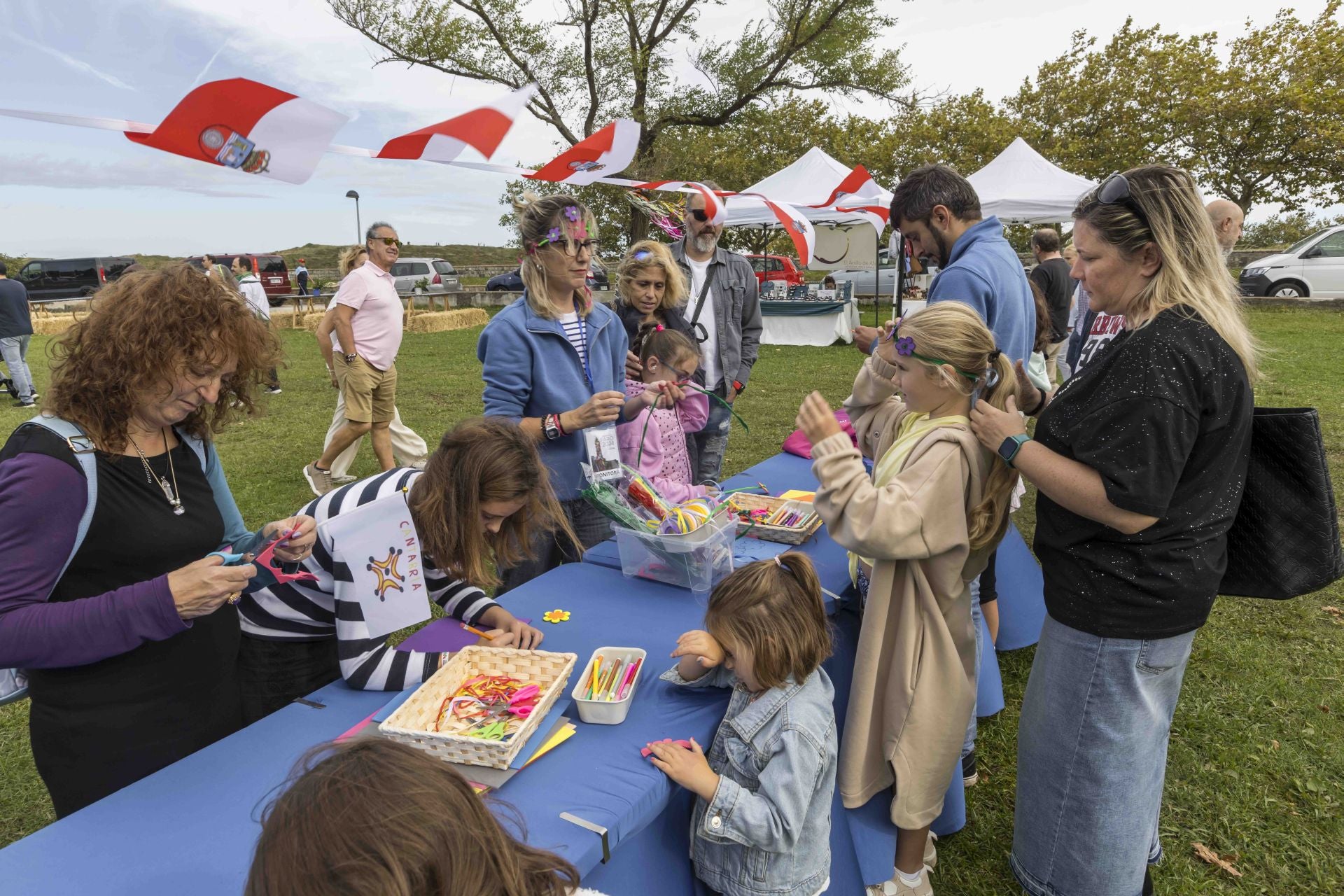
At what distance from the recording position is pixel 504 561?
81.4 inches

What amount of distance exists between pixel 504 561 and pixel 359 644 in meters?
0.45

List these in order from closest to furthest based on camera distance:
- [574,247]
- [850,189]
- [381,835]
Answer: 1. [381,835]
2. [574,247]
3. [850,189]

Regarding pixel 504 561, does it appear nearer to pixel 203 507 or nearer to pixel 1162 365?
pixel 203 507

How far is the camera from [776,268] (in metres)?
20.1

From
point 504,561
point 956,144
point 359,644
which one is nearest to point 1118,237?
point 504,561

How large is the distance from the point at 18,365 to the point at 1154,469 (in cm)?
1188

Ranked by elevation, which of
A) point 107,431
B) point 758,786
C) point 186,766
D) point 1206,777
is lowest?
point 1206,777

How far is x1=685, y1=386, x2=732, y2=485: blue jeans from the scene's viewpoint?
4.15 metres

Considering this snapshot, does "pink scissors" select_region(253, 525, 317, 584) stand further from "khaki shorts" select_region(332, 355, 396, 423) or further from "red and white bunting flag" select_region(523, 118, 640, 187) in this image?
"khaki shorts" select_region(332, 355, 396, 423)

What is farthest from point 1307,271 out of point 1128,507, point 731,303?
point 1128,507

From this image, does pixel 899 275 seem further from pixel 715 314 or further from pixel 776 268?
pixel 776 268

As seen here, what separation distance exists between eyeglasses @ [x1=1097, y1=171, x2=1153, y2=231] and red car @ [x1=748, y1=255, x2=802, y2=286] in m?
16.1

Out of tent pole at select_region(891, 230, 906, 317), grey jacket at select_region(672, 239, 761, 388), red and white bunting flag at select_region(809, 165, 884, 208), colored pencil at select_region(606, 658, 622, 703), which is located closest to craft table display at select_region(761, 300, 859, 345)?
tent pole at select_region(891, 230, 906, 317)

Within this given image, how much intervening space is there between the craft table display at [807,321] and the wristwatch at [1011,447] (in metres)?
11.5
